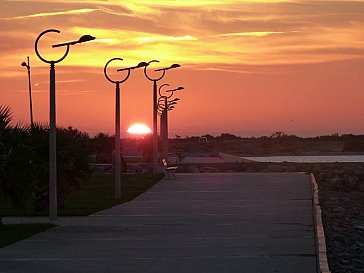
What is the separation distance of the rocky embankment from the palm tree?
6.47 m

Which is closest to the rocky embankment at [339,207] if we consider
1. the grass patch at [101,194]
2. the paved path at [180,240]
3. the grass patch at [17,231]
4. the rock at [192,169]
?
the rock at [192,169]

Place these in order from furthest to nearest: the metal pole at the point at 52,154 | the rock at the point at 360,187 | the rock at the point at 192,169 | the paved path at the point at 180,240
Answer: the rock at the point at 192,169, the rock at the point at 360,187, the metal pole at the point at 52,154, the paved path at the point at 180,240

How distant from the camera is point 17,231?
2047cm

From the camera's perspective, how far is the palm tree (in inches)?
806

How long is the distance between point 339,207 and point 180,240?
495 inches

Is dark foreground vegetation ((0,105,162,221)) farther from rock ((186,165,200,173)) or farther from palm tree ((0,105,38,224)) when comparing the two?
rock ((186,165,200,173))

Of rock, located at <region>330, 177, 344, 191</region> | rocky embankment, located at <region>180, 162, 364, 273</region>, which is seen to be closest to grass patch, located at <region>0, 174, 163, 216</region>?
rocky embankment, located at <region>180, 162, 364, 273</region>

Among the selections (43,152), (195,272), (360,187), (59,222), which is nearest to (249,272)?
(195,272)

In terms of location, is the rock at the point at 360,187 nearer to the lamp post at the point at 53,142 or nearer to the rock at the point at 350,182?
the rock at the point at 350,182

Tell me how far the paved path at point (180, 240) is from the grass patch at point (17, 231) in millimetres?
329

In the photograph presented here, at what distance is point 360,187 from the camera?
4950 centimetres

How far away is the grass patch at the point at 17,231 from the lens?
62.0 feet

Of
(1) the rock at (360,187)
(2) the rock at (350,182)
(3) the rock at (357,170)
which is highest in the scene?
(3) the rock at (357,170)

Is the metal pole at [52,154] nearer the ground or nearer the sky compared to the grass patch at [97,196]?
nearer the sky
